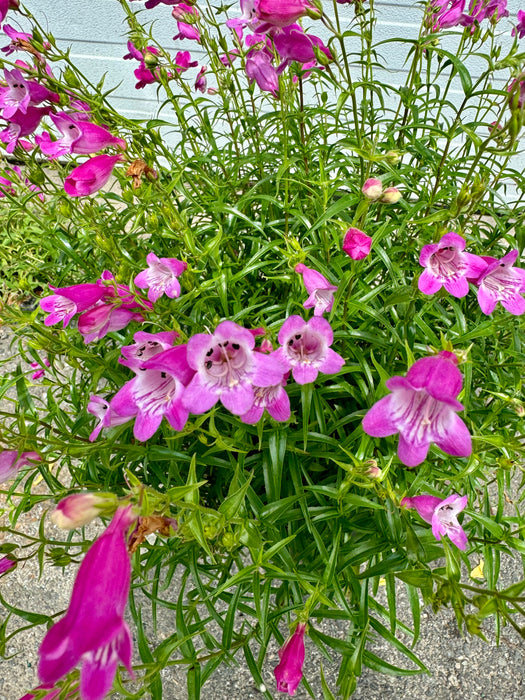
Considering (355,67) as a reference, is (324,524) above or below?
below

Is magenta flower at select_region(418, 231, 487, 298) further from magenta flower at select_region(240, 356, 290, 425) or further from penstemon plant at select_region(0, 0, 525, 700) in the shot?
magenta flower at select_region(240, 356, 290, 425)

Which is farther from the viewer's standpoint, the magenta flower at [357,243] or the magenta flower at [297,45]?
the magenta flower at [297,45]

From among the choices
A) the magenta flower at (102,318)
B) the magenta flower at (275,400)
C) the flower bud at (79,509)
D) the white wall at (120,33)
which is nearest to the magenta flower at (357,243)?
the magenta flower at (275,400)

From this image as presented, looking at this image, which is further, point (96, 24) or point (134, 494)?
point (96, 24)

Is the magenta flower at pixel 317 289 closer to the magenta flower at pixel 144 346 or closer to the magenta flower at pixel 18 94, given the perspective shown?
the magenta flower at pixel 144 346

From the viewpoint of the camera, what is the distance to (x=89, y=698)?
56cm

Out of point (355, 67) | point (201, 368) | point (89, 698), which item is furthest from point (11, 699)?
point (355, 67)

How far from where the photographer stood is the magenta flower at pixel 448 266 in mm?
989

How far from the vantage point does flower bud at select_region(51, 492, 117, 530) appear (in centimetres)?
61

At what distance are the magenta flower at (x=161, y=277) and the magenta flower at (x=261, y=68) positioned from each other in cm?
59

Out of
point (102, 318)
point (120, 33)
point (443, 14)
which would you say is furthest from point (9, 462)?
point (120, 33)

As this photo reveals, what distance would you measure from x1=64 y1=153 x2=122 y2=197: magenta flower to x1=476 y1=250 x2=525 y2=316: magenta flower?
837 millimetres

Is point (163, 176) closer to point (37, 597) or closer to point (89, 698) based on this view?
point (89, 698)

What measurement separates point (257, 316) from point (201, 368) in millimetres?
610
